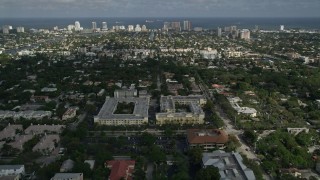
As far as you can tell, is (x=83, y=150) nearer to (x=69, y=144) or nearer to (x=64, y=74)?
(x=69, y=144)

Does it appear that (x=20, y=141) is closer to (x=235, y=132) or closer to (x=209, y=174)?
(x=209, y=174)

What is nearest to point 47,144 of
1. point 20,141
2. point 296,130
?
point 20,141

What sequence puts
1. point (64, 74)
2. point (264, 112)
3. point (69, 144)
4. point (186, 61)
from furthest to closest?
point (186, 61) < point (64, 74) < point (264, 112) < point (69, 144)

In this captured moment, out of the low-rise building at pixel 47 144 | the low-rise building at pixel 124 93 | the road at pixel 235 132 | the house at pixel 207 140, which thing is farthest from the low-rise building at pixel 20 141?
the road at pixel 235 132

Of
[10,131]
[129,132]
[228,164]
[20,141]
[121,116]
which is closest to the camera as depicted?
[228,164]

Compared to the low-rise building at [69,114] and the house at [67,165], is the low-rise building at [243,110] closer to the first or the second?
the low-rise building at [69,114]

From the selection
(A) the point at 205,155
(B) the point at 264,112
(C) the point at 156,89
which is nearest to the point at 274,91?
(B) the point at 264,112

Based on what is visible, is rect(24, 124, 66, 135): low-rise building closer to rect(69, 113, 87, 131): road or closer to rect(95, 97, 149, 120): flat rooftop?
rect(69, 113, 87, 131): road

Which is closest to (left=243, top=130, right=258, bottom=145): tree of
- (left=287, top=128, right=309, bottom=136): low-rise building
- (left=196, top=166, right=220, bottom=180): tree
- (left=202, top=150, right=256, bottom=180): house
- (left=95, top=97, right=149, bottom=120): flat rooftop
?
(left=287, top=128, right=309, bottom=136): low-rise building
